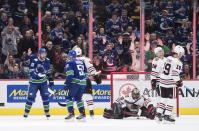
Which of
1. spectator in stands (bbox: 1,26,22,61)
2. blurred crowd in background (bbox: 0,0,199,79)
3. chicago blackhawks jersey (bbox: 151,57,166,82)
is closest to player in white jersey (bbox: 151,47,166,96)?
chicago blackhawks jersey (bbox: 151,57,166,82)

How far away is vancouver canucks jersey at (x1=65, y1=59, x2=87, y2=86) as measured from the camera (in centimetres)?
1375

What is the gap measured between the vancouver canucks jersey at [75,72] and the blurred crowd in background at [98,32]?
2398mm

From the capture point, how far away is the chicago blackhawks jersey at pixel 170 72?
42.8 feet

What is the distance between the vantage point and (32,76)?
47.1 ft

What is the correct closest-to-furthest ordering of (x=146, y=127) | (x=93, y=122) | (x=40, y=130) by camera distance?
(x=40, y=130), (x=146, y=127), (x=93, y=122)

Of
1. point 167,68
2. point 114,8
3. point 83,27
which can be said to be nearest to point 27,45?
point 83,27

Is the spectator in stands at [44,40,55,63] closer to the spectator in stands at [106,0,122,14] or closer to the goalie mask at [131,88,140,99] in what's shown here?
the spectator in stands at [106,0,122,14]

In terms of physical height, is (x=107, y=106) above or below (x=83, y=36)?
below

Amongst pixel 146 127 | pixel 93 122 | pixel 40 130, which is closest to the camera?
pixel 40 130

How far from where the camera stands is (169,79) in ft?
43.1

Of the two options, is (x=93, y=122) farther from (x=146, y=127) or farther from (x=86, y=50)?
(x=86, y=50)

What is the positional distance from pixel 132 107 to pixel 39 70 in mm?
2087

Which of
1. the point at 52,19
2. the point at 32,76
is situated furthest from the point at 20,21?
the point at 32,76

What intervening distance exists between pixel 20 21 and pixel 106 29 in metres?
2.08
